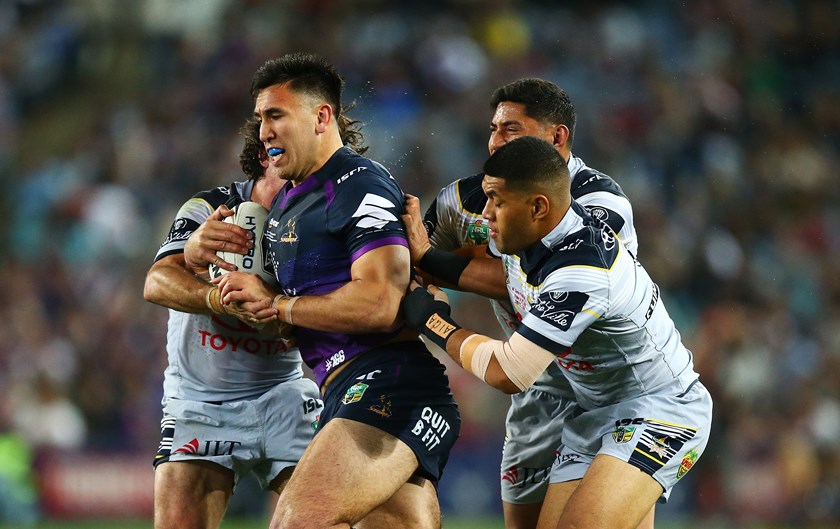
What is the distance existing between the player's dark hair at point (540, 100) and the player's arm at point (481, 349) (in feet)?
4.93

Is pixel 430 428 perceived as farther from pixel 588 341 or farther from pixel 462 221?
pixel 462 221

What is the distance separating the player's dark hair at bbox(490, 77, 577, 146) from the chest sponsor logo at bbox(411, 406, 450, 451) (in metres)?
1.89

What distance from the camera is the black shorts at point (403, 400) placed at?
559 centimetres

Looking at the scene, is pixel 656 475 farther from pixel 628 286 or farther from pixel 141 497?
pixel 141 497

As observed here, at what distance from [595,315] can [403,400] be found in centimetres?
100

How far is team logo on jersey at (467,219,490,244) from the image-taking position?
6595 millimetres

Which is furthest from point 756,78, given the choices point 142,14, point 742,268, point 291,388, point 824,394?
point 291,388

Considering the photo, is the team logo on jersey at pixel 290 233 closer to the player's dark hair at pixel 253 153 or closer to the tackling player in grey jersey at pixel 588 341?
the tackling player in grey jersey at pixel 588 341

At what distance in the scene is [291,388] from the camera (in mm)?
6836

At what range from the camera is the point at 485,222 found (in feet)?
21.5

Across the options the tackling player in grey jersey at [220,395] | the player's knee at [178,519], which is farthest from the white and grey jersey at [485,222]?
the player's knee at [178,519]

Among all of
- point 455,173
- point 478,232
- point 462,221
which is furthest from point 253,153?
point 455,173

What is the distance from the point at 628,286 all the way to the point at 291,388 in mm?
2209

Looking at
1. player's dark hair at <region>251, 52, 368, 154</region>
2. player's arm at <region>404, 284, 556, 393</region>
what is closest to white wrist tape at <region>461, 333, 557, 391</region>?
player's arm at <region>404, 284, 556, 393</region>
